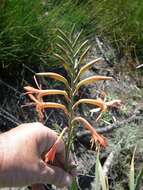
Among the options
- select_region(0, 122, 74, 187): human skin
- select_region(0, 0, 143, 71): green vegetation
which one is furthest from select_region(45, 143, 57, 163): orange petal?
select_region(0, 0, 143, 71): green vegetation

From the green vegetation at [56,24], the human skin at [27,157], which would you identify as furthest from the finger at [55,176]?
the green vegetation at [56,24]

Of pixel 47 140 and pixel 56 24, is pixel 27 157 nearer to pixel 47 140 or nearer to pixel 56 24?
pixel 47 140

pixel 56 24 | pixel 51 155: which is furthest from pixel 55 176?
pixel 56 24

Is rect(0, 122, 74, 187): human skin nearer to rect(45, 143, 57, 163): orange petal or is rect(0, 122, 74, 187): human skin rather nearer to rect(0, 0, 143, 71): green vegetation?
rect(45, 143, 57, 163): orange petal

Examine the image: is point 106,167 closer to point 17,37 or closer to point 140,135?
point 140,135

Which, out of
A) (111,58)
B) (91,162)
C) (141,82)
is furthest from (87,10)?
(91,162)

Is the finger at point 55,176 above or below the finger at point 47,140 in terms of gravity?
below

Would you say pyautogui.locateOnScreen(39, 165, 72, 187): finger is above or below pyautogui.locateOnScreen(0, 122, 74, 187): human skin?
below

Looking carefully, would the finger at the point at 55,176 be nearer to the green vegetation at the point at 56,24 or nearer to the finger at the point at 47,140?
the finger at the point at 47,140
